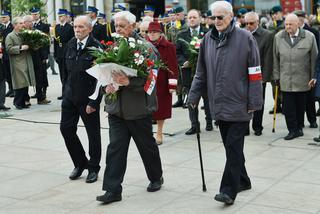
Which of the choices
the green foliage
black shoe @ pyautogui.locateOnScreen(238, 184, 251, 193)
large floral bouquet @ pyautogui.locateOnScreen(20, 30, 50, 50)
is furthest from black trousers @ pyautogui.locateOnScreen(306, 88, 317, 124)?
the green foliage

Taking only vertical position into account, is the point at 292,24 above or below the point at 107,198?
above

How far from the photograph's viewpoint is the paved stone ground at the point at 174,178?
580 cm

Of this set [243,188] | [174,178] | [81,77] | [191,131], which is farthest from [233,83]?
[191,131]

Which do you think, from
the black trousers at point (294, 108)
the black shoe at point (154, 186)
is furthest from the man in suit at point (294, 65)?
the black shoe at point (154, 186)

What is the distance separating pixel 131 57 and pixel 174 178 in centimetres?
173

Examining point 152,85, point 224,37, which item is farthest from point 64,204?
point 224,37

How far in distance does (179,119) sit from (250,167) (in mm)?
3954

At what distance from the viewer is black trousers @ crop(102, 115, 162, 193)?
5.95 m

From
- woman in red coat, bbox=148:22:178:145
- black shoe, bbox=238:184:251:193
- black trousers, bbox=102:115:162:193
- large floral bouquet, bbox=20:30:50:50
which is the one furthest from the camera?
large floral bouquet, bbox=20:30:50:50

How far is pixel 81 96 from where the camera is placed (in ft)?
21.4

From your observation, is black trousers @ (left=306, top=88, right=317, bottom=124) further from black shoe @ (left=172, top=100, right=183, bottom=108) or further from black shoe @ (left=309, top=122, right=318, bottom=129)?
black shoe @ (left=172, top=100, right=183, bottom=108)

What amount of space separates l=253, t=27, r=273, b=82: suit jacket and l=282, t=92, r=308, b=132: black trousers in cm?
49

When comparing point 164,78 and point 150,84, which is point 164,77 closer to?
point 164,78

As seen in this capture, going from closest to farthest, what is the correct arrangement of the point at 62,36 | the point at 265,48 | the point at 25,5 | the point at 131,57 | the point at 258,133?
the point at 131,57 < the point at 258,133 < the point at 265,48 < the point at 62,36 < the point at 25,5
